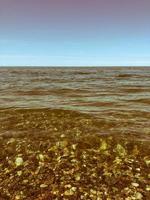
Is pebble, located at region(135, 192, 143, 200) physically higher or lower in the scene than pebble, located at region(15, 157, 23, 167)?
higher

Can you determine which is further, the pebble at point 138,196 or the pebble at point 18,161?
the pebble at point 18,161

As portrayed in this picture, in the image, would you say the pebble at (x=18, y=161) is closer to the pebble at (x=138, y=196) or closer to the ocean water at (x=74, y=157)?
the ocean water at (x=74, y=157)

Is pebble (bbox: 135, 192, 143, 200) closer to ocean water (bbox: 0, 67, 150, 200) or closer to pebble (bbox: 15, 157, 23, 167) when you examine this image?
ocean water (bbox: 0, 67, 150, 200)

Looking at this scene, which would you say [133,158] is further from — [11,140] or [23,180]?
[11,140]

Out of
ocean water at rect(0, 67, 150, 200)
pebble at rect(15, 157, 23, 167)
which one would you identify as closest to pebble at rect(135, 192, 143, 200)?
ocean water at rect(0, 67, 150, 200)

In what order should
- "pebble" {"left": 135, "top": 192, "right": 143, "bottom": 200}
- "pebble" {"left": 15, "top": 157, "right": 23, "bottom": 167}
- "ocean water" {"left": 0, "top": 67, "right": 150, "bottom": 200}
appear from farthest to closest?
"pebble" {"left": 15, "top": 157, "right": 23, "bottom": 167}
"ocean water" {"left": 0, "top": 67, "right": 150, "bottom": 200}
"pebble" {"left": 135, "top": 192, "right": 143, "bottom": 200}

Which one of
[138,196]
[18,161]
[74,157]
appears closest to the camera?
[138,196]

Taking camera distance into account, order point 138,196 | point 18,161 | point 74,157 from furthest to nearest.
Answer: point 74,157 < point 18,161 < point 138,196

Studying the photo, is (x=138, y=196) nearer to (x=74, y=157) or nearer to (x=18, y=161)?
(x=74, y=157)

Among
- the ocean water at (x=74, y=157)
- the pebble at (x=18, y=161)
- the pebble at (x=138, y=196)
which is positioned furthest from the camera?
the pebble at (x=18, y=161)

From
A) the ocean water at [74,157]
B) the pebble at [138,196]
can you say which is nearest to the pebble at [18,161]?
the ocean water at [74,157]

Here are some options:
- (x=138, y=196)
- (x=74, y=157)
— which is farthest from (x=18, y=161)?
(x=138, y=196)

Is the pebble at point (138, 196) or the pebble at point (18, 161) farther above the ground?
the pebble at point (138, 196)

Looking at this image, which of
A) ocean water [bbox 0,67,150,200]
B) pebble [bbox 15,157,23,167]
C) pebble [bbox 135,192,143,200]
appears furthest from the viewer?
pebble [bbox 15,157,23,167]
